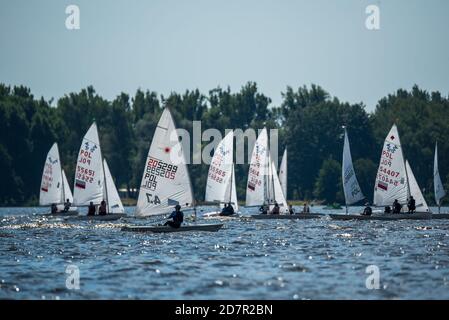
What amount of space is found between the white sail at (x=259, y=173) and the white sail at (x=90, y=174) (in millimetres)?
13625

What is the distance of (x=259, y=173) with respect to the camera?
81.6m

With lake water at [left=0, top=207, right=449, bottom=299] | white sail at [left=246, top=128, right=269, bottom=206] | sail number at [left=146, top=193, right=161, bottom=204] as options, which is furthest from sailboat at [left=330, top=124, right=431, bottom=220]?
sail number at [left=146, top=193, right=161, bottom=204]

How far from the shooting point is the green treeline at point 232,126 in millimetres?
140625

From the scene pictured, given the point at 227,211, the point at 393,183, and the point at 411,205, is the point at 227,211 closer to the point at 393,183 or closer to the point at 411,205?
the point at 393,183

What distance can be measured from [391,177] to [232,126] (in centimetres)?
10318

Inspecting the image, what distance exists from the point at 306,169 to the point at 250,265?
4630 inches

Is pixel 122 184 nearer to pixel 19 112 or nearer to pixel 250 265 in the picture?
pixel 19 112

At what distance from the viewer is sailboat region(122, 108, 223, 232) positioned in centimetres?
5219

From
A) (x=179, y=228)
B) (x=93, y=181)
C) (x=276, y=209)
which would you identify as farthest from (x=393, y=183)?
(x=179, y=228)

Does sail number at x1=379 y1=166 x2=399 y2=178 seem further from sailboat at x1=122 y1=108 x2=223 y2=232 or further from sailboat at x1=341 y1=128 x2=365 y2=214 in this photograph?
sailboat at x1=122 y1=108 x2=223 y2=232

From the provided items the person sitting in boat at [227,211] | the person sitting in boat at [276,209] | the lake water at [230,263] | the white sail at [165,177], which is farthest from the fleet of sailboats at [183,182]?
the person sitting in boat at [227,211]

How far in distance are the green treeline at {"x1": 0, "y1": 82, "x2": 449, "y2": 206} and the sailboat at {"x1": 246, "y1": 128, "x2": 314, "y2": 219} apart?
57594mm

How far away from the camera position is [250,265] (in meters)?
37.8
